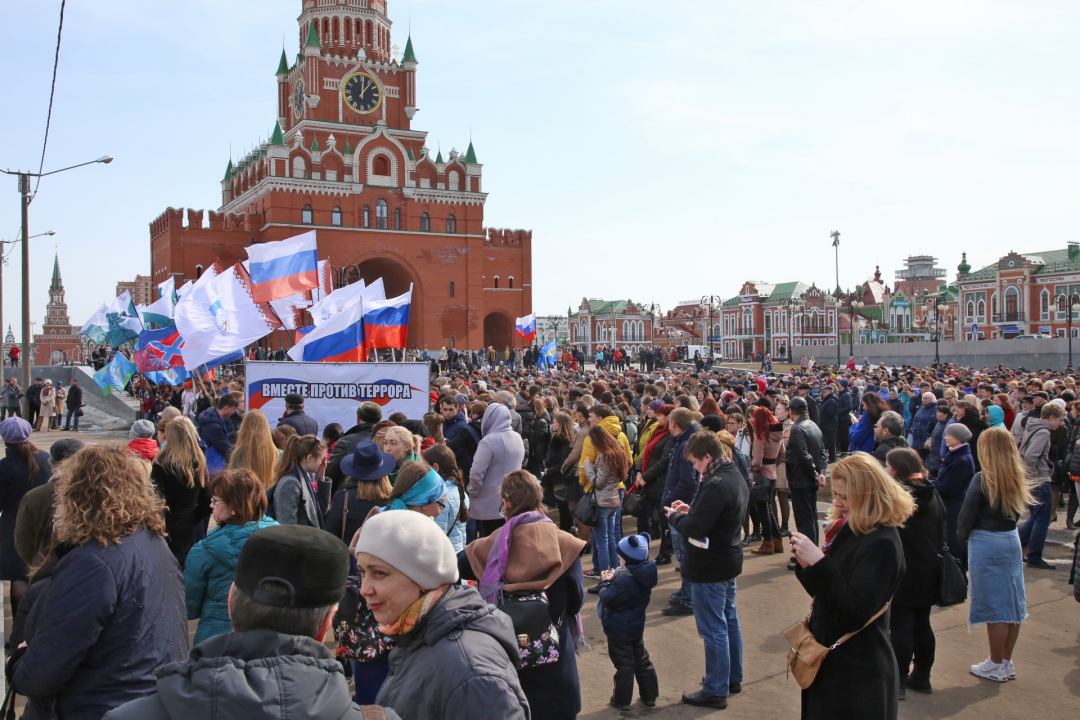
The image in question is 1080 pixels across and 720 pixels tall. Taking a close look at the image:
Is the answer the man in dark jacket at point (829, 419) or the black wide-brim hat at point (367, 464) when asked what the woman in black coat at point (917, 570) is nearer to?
the black wide-brim hat at point (367, 464)

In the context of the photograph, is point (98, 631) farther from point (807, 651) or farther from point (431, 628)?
point (807, 651)

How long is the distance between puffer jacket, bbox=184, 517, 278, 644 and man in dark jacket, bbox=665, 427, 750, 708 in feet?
9.03

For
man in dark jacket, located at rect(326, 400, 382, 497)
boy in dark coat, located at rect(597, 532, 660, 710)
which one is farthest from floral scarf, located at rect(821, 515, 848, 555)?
man in dark jacket, located at rect(326, 400, 382, 497)

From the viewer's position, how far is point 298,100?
49.9 meters

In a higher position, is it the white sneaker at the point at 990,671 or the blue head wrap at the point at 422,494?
the blue head wrap at the point at 422,494

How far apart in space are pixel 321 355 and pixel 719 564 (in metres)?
9.41

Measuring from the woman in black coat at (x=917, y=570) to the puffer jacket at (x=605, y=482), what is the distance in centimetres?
272

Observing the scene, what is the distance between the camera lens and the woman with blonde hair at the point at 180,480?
5324 millimetres

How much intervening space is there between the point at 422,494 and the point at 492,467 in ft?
7.82

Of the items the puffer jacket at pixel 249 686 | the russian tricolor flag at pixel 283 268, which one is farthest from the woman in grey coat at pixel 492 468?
the russian tricolor flag at pixel 283 268

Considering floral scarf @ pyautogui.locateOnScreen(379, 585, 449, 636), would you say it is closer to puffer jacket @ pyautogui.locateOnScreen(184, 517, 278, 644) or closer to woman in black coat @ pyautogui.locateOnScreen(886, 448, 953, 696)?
puffer jacket @ pyautogui.locateOnScreen(184, 517, 278, 644)

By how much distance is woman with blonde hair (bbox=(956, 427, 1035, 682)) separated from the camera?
5.25m

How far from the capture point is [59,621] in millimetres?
2787

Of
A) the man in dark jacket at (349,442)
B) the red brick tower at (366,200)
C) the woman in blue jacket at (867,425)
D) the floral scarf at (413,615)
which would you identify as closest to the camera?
the floral scarf at (413,615)
